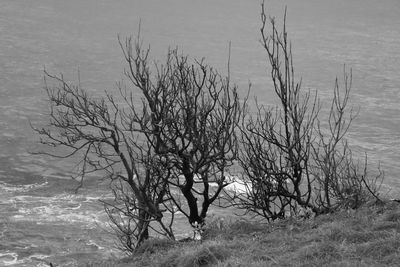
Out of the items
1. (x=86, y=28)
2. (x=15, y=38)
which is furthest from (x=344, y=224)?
(x=86, y=28)

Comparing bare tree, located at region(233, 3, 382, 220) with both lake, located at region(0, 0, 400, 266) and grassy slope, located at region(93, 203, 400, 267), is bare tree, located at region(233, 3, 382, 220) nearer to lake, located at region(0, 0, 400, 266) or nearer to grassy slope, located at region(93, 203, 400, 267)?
grassy slope, located at region(93, 203, 400, 267)

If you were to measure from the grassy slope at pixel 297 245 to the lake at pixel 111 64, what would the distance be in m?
15.9

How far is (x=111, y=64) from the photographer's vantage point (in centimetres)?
6781

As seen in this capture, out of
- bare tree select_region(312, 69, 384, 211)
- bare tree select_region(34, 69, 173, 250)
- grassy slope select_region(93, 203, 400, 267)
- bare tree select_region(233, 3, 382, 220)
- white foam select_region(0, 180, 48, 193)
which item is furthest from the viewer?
white foam select_region(0, 180, 48, 193)

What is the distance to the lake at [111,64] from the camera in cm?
3127

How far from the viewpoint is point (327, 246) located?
8.02m

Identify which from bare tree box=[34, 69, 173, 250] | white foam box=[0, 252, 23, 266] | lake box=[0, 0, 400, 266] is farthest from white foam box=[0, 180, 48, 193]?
bare tree box=[34, 69, 173, 250]

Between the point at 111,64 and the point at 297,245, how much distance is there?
60.8 m

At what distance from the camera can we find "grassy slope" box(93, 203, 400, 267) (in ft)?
25.7

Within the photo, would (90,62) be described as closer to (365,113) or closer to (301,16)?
(365,113)

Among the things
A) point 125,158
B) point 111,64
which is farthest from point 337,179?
point 111,64

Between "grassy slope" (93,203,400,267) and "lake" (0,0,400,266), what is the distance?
15.9 m

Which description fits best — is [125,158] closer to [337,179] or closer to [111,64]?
[337,179]

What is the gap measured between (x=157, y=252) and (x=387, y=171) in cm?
3446
